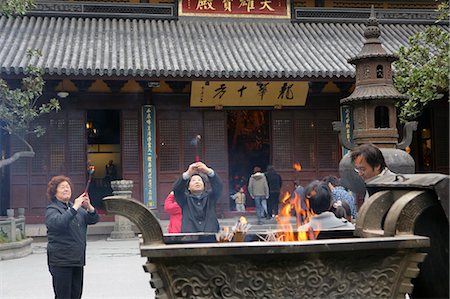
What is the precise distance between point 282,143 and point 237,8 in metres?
4.06

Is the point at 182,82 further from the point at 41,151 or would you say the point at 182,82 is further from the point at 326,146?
the point at 326,146

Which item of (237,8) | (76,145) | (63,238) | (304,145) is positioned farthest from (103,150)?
(63,238)

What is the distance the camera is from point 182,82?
1245 centimetres

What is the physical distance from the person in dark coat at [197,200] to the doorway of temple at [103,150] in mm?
11482

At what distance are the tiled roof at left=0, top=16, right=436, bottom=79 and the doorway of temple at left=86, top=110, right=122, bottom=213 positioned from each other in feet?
11.2

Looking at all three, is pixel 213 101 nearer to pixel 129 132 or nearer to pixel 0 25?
pixel 129 132

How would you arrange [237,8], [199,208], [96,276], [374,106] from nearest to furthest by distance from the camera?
1. [199,208]
2. [96,276]
3. [374,106]
4. [237,8]

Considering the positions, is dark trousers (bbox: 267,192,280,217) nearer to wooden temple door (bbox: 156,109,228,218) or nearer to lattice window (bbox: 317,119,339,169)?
wooden temple door (bbox: 156,109,228,218)

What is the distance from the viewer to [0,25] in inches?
507

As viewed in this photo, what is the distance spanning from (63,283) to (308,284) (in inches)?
87.6

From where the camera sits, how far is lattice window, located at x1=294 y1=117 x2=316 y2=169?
13.2 m

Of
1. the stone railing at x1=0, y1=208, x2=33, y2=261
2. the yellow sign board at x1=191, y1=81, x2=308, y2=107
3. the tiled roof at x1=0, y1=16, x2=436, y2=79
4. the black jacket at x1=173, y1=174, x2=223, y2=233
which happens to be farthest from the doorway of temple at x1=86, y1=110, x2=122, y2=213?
the black jacket at x1=173, y1=174, x2=223, y2=233

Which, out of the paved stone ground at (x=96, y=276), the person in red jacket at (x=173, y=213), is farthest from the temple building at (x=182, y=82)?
the person in red jacket at (x=173, y=213)

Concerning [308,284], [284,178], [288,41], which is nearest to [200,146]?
[284,178]
